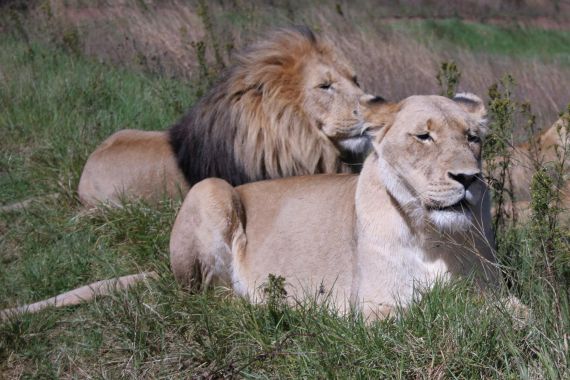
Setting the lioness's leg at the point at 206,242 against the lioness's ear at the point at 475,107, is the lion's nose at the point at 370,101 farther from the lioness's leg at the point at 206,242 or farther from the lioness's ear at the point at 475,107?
the lioness's leg at the point at 206,242

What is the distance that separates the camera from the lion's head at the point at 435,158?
319 cm

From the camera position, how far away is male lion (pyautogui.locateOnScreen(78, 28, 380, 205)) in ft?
16.4

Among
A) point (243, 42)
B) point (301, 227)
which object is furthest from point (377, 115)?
point (243, 42)

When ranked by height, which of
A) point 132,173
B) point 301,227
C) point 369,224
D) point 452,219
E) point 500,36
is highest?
point 452,219

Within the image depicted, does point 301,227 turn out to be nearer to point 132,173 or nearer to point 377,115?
point 377,115

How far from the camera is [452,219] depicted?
3.21m

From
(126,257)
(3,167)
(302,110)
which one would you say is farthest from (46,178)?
(302,110)

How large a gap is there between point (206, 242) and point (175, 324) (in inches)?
25.2

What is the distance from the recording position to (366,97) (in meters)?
3.72

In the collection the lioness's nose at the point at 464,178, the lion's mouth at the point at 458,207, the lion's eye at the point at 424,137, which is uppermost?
the lion's eye at the point at 424,137

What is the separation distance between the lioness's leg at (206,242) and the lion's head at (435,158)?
3.32 ft

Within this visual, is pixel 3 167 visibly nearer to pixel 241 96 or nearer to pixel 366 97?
pixel 241 96

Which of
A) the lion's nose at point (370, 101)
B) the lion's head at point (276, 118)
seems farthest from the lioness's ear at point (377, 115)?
the lion's head at point (276, 118)

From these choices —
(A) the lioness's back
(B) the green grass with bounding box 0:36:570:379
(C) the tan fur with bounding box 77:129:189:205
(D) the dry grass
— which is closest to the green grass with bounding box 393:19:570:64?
(D) the dry grass
